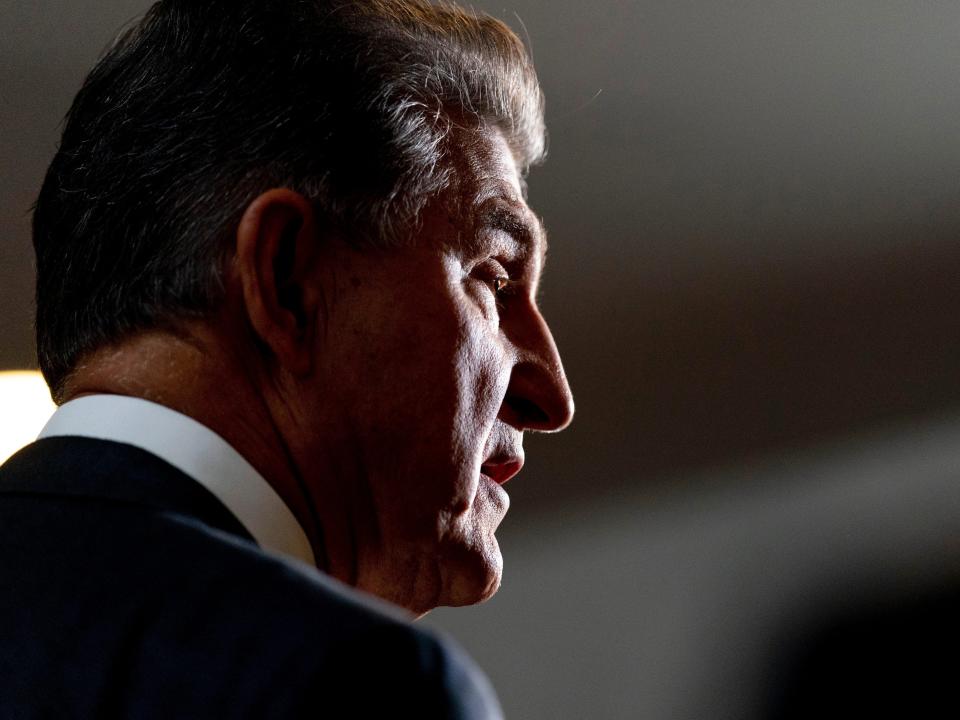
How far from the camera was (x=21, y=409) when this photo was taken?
6.46 feet

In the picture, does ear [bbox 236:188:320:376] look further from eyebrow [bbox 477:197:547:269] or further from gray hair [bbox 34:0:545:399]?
eyebrow [bbox 477:197:547:269]

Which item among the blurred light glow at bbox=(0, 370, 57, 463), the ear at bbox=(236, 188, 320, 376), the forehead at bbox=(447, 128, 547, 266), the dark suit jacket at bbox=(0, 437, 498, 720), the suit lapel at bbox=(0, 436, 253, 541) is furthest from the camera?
the blurred light glow at bbox=(0, 370, 57, 463)

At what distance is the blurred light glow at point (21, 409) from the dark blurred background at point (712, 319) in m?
0.35

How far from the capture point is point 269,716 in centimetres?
41

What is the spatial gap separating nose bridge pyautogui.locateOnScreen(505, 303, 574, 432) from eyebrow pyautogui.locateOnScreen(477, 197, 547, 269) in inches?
1.7

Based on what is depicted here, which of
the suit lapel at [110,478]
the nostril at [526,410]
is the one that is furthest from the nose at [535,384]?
the suit lapel at [110,478]

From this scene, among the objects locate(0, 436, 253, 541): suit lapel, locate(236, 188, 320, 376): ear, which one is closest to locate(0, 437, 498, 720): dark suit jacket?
locate(0, 436, 253, 541): suit lapel

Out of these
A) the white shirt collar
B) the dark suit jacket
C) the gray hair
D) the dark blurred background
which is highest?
the gray hair

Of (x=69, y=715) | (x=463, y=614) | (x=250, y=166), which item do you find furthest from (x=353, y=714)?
(x=463, y=614)

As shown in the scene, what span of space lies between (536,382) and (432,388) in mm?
109

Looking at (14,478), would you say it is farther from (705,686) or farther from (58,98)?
(705,686)

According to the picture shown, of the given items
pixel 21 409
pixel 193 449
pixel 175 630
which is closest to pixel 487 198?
pixel 193 449

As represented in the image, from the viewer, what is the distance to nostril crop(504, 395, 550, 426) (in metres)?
0.81

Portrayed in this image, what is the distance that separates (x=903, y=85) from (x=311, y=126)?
5.50ft
